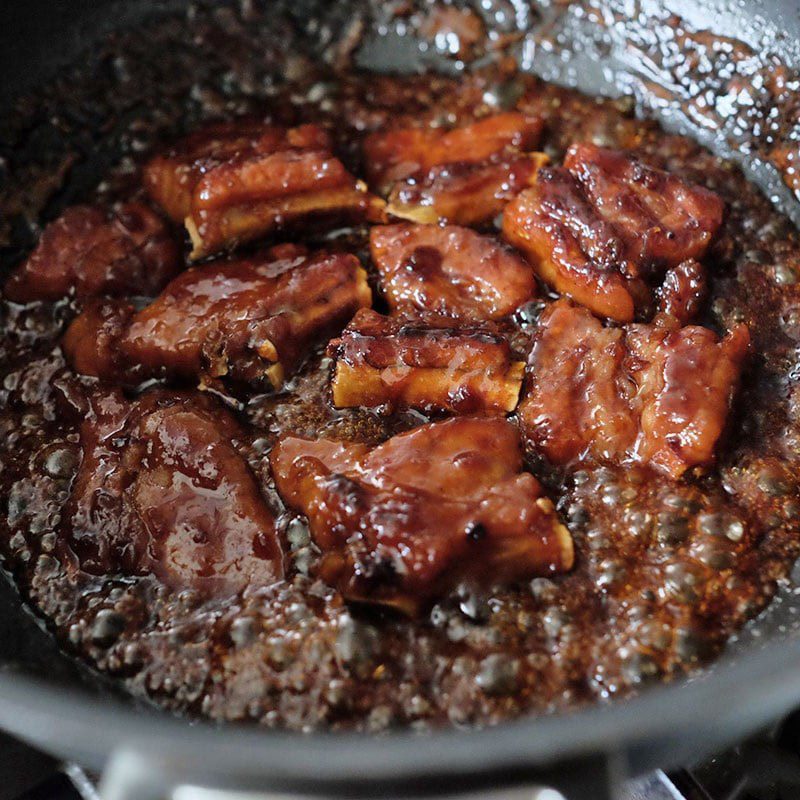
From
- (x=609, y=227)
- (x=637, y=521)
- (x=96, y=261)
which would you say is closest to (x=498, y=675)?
(x=637, y=521)

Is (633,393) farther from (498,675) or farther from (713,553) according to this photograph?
(498,675)

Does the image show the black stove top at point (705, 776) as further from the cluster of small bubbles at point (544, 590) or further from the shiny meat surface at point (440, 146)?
the shiny meat surface at point (440, 146)

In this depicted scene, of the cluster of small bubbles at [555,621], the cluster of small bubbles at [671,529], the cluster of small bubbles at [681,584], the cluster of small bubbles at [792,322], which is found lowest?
the cluster of small bubbles at [555,621]

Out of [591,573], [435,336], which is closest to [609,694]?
[591,573]

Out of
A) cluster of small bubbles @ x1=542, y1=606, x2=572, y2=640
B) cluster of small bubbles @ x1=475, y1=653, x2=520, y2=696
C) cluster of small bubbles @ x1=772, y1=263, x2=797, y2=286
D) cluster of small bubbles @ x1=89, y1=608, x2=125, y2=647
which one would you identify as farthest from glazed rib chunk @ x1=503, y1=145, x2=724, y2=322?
cluster of small bubbles @ x1=89, y1=608, x2=125, y2=647

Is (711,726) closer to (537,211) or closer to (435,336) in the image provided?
(435,336)

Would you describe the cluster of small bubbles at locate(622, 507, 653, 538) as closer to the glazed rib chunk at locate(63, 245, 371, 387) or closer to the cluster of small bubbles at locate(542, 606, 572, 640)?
the cluster of small bubbles at locate(542, 606, 572, 640)

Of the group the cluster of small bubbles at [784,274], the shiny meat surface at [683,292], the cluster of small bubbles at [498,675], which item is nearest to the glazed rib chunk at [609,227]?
the shiny meat surface at [683,292]
